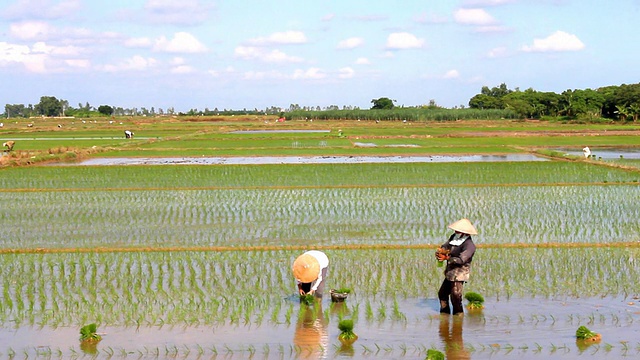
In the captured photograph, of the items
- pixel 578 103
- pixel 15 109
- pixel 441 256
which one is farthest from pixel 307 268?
pixel 15 109

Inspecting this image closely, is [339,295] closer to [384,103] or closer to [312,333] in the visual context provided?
[312,333]

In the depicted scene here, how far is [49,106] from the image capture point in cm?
12256

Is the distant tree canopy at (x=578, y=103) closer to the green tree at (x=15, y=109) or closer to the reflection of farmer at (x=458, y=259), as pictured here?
the reflection of farmer at (x=458, y=259)

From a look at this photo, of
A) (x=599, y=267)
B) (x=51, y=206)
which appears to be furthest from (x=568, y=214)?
(x=51, y=206)

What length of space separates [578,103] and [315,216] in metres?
60.8

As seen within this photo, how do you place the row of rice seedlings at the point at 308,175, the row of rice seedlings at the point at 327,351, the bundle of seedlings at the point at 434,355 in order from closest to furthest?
the bundle of seedlings at the point at 434,355 → the row of rice seedlings at the point at 327,351 → the row of rice seedlings at the point at 308,175

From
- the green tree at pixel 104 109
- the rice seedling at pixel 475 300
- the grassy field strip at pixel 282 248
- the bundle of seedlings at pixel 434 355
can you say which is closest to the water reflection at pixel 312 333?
the bundle of seedlings at pixel 434 355

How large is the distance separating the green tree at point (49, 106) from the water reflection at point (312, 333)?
121244 millimetres

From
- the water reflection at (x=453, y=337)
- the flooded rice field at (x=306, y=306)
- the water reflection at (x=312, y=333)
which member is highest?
the flooded rice field at (x=306, y=306)

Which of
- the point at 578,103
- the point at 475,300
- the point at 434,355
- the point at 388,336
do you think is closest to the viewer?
the point at 434,355

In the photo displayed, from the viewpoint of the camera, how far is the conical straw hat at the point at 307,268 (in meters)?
7.51

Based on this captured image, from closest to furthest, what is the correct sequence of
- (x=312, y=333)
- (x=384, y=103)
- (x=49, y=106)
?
(x=312, y=333), (x=384, y=103), (x=49, y=106)

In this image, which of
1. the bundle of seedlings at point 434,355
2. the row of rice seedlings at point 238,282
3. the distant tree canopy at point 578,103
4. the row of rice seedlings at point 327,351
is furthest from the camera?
the distant tree canopy at point 578,103

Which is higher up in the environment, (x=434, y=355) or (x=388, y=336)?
(x=434, y=355)
